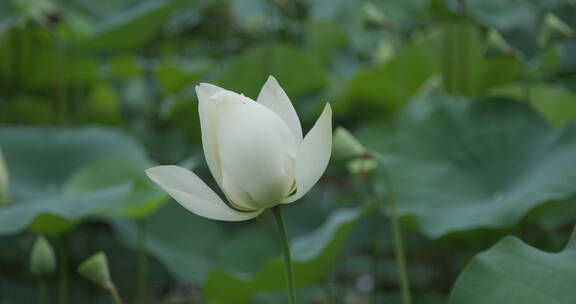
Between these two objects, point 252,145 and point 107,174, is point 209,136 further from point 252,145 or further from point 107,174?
point 107,174

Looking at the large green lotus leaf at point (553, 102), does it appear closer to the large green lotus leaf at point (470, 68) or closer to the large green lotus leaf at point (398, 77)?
the large green lotus leaf at point (470, 68)

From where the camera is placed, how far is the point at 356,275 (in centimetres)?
165

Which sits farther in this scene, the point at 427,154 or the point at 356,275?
the point at 356,275

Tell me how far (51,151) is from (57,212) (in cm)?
53

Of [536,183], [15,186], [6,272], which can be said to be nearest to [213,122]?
[536,183]

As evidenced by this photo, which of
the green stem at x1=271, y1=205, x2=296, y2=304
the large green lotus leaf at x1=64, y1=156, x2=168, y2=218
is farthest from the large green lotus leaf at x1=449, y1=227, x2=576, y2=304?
the large green lotus leaf at x1=64, y1=156, x2=168, y2=218

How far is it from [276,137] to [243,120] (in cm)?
2

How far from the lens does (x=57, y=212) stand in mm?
997

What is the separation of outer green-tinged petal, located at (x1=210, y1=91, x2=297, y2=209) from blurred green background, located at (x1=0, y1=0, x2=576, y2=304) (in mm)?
175

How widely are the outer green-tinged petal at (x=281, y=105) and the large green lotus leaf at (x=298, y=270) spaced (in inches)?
18.6

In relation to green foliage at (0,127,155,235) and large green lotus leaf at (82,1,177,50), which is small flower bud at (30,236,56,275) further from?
large green lotus leaf at (82,1,177,50)

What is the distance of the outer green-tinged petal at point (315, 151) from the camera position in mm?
436

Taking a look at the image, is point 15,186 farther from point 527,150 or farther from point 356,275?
point 527,150

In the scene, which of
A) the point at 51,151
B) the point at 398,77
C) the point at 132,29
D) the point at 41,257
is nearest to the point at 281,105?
the point at 41,257
